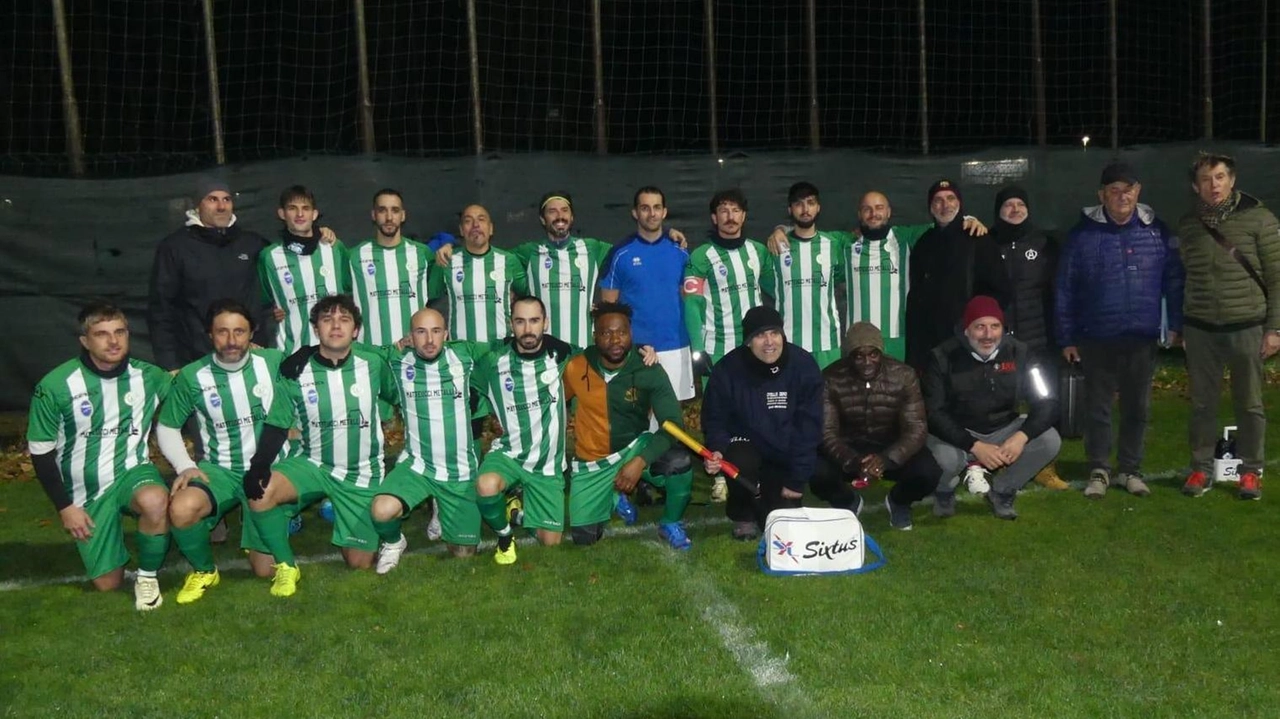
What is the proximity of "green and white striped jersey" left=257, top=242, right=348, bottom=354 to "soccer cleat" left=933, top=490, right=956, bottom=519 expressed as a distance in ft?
11.4

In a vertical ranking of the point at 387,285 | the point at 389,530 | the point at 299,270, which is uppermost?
the point at 299,270

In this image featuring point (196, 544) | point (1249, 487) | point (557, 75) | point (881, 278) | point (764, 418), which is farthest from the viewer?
point (557, 75)

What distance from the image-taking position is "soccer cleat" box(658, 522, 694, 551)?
602cm

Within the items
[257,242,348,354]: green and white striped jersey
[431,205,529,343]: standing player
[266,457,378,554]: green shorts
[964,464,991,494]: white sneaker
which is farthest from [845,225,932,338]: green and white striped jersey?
[266,457,378,554]: green shorts

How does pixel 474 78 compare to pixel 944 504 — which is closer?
pixel 944 504

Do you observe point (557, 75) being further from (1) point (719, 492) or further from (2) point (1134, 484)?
(2) point (1134, 484)

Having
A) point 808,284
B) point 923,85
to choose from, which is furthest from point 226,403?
point 923,85

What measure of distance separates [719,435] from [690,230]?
11.1ft

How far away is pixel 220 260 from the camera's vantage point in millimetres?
6672

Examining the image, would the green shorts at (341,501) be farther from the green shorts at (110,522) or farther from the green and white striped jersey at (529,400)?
the green and white striped jersey at (529,400)

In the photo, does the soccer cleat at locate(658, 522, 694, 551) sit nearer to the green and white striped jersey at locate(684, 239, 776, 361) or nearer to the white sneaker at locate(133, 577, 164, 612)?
the green and white striped jersey at locate(684, 239, 776, 361)

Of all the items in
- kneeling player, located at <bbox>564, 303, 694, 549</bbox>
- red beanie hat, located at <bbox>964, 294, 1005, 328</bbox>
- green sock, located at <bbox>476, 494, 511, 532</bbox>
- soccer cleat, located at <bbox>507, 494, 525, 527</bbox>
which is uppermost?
red beanie hat, located at <bbox>964, 294, 1005, 328</bbox>

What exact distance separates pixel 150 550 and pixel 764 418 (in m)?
2.95

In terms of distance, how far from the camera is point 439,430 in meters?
6.12
